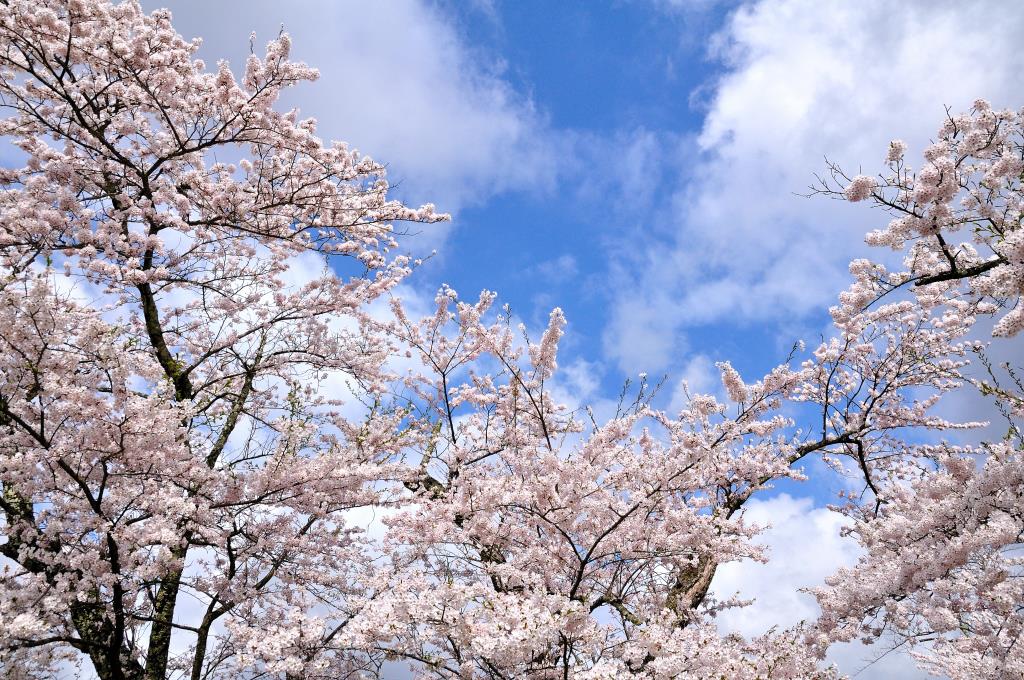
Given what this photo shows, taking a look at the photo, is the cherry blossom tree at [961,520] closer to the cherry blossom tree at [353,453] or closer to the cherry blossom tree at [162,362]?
the cherry blossom tree at [353,453]

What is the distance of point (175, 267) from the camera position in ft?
35.7

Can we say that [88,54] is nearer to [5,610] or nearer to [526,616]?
[5,610]

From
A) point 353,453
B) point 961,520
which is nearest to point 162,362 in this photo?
point 353,453

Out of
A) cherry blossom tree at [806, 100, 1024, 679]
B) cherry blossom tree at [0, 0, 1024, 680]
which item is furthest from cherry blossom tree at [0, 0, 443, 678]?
cherry blossom tree at [806, 100, 1024, 679]

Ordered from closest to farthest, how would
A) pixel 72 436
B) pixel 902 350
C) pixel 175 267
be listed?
1. pixel 72 436
2. pixel 175 267
3. pixel 902 350

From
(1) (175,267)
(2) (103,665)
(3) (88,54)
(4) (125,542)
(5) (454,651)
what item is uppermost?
(3) (88,54)

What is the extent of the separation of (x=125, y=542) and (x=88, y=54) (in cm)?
701

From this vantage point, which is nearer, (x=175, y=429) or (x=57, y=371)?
(x=57, y=371)

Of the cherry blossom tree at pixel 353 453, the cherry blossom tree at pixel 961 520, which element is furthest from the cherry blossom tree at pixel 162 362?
the cherry blossom tree at pixel 961 520

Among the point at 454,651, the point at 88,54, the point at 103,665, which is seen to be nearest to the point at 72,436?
the point at 103,665

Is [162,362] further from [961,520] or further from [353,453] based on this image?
[961,520]

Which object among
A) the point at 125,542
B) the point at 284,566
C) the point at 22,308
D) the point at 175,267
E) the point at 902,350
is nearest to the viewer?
the point at 22,308

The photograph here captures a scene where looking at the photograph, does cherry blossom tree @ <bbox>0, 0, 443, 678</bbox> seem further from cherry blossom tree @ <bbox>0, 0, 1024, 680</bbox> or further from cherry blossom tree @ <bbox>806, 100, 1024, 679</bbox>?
cherry blossom tree @ <bbox>806, 100, 1024, 679</bbox>

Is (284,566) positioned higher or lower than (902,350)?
lower
